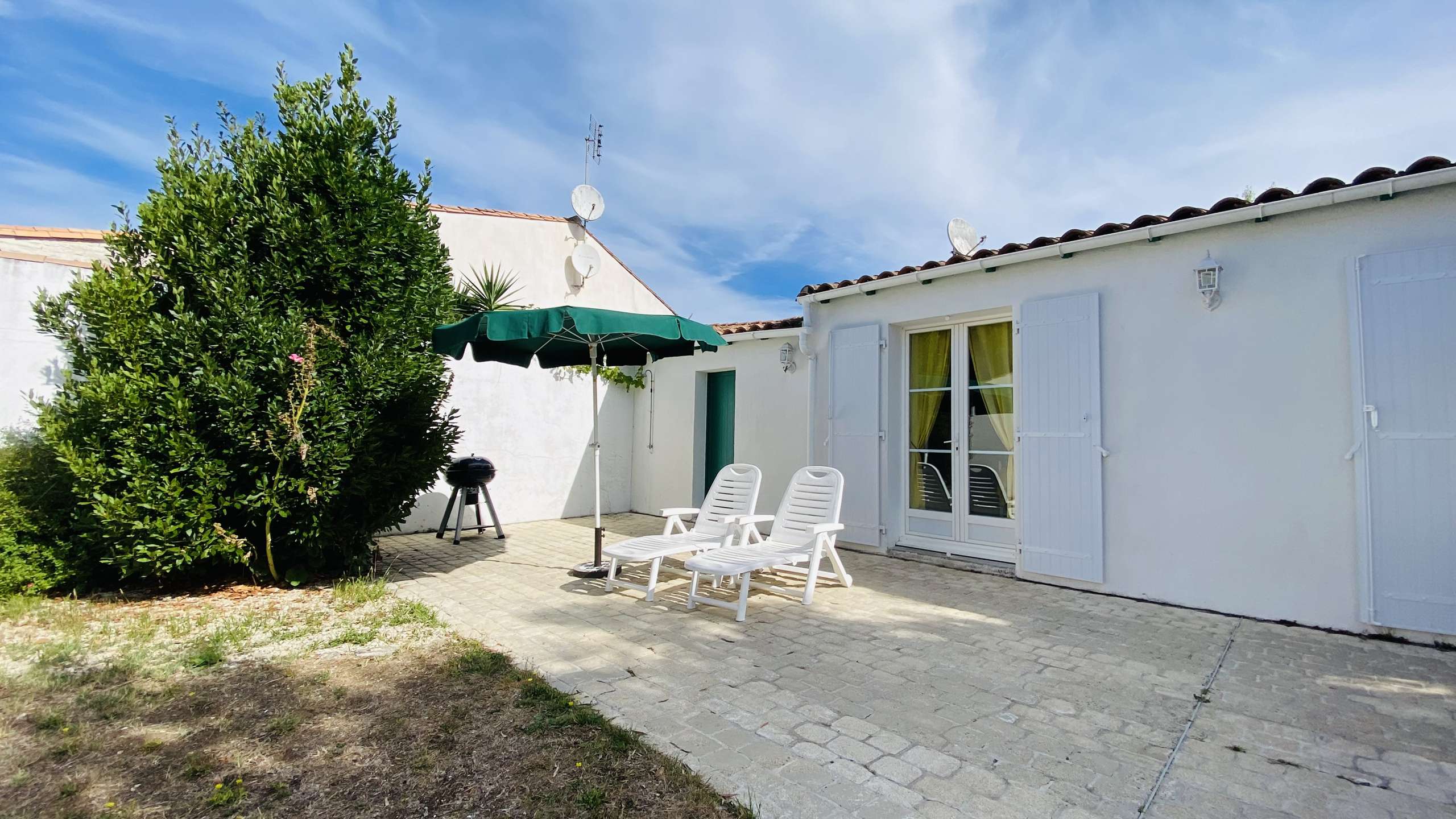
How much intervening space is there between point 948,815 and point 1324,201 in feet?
15.6

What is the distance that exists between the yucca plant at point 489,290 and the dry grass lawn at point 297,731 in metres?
5.44

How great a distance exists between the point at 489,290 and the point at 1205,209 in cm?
827

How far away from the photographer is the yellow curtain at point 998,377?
5.95 metres

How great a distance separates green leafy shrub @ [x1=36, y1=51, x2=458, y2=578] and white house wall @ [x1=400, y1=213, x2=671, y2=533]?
9.99ft

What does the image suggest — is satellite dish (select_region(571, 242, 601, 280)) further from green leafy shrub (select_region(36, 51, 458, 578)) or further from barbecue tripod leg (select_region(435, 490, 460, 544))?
green leafy shrub (select_region(36, 51, 458, 578))

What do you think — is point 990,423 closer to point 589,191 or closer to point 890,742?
point 890,742

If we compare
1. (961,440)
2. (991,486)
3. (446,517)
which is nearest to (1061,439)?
(991,486)

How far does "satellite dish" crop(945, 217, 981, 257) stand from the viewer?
22.7ft

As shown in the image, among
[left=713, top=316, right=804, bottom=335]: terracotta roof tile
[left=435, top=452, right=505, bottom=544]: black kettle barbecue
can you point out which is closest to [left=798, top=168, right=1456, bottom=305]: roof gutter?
[left=713, top=316, right=804, bottom=335]: terracotta roof tile

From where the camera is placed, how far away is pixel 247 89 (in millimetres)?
5328

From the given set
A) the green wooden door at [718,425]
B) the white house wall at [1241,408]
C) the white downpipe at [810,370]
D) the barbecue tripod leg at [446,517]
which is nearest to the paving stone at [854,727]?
the white house wall at [1241,408]

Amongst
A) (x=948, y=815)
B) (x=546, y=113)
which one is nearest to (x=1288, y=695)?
(x=948, y=815)

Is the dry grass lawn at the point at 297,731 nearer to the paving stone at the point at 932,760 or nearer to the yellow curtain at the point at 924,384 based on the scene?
the paving stone at the point at 932,760

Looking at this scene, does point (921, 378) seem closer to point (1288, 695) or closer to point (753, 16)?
point (1288, 695)
